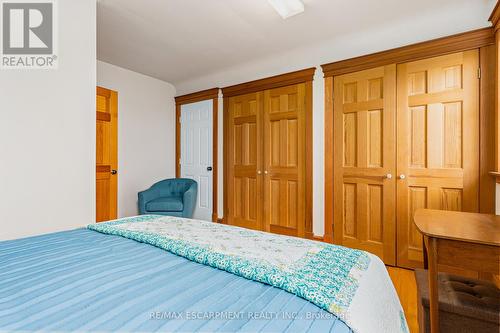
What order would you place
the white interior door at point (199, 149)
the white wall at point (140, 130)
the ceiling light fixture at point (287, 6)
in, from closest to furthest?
the ceiling light fixture at point (287, 6), the white wall at point (140, 130), the white interior door at point (199, 149)

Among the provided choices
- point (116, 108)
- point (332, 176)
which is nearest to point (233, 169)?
point (332, 176)

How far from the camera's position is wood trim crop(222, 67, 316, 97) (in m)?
3.08

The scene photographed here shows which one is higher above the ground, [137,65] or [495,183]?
[137,65]

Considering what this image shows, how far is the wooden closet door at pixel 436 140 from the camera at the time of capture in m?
2.20

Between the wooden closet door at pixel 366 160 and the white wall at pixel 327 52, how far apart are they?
21 centimetres

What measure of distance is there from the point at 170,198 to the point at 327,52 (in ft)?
9.31

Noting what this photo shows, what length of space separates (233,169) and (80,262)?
9.43ft

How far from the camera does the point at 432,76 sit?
2348mm

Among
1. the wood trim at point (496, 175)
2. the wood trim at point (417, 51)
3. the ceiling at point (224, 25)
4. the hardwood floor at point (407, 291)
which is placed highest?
the ceiling at point (224, 25)

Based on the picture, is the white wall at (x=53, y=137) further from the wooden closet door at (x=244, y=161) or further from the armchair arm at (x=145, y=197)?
the wooden closet door at (x=244, y=161)

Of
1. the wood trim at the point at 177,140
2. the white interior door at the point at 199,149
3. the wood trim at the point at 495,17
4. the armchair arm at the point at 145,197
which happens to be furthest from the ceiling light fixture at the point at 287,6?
the armchair arm at the point at 145,197

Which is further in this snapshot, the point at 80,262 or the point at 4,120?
the point at 4,120

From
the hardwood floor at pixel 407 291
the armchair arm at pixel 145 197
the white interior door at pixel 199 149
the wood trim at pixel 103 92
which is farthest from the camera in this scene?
the white interior door at pixel 199 149

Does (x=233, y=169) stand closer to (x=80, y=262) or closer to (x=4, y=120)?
(x=4, y=120)
